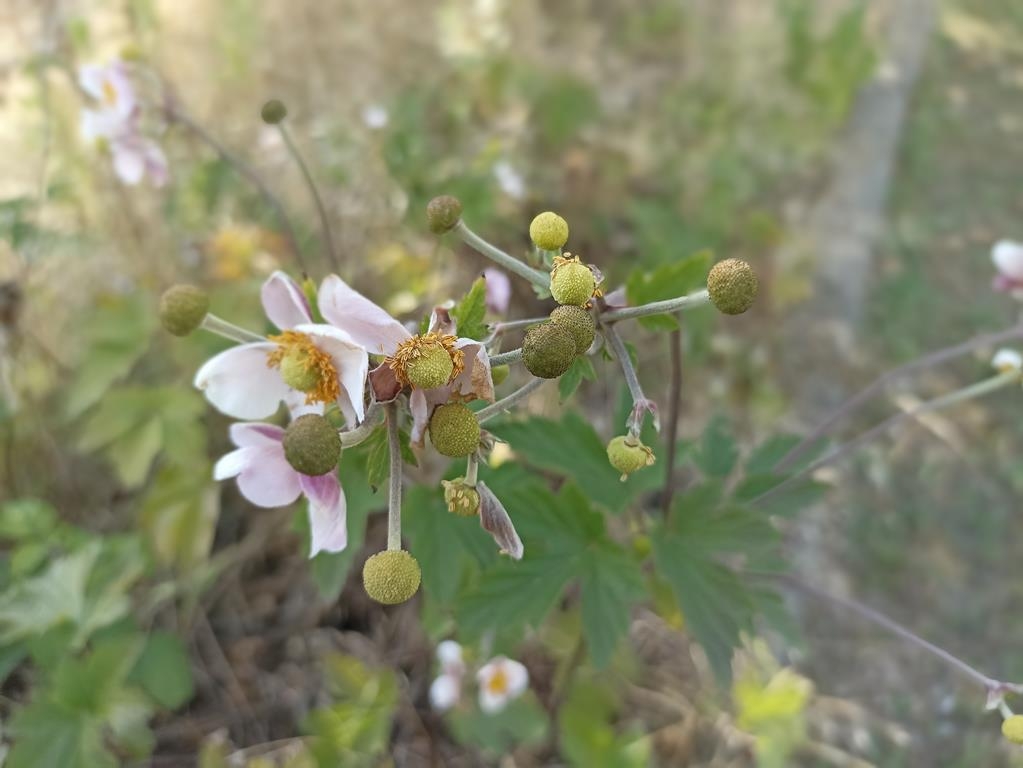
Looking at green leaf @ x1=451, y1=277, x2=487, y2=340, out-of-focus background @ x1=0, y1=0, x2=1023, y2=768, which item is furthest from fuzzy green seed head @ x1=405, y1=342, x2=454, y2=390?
out-of-focus background @ x1=0, y1=0, x2=1023, y2=768

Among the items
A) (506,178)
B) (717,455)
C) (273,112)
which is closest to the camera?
(273,112)

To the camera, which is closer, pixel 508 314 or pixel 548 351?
pixel 548 351

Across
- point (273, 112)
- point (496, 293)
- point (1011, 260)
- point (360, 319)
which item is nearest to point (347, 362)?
point (360, 319)

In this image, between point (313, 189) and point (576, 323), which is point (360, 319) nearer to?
point (576, 323)

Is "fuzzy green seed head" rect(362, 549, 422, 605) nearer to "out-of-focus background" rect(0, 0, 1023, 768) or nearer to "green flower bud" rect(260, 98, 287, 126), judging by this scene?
"out-of-focus background" rect(0, 0, 1023, 768)

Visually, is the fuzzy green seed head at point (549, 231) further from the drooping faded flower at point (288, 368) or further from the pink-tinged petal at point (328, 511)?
the pink-tinged petal at point (328, 511)

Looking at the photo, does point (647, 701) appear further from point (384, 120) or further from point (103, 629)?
point (384, 120)

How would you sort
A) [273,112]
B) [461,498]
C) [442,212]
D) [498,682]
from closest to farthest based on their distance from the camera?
[461,498] → [442,212] → [273,112] → [498,682]

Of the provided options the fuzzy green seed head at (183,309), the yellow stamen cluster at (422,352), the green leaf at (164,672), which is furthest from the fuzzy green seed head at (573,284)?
the green leaf at (164,672)
